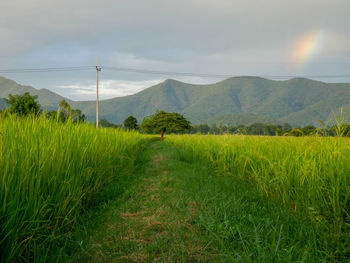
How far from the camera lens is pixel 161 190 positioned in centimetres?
389

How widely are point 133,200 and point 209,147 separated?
4639 millimetres

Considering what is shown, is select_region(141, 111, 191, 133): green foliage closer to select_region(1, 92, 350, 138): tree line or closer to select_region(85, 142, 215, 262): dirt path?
select_region(1, 92, 350, 138): tree line

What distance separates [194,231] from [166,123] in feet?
105

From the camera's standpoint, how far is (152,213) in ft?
9.09

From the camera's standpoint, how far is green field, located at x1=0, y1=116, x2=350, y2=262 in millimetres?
1662

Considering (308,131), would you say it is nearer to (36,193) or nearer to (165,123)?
(36,193)

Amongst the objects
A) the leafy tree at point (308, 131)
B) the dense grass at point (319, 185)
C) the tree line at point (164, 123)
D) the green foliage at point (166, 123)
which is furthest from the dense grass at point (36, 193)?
the green foliage at point (166, 123)

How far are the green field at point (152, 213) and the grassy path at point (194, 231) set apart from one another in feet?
0.04

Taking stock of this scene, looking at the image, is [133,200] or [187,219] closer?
[187,219]

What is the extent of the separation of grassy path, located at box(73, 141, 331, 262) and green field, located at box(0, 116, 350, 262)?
1 cm

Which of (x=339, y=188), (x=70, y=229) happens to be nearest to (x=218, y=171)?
(x=339, y=188)

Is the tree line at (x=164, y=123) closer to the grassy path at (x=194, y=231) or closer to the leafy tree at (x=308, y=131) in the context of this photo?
the leafy tree at (x=308, y=131)

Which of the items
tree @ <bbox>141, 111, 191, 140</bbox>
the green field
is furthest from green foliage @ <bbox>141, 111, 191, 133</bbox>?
the green field

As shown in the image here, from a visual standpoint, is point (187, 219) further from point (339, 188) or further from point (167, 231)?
point (339, 188)
